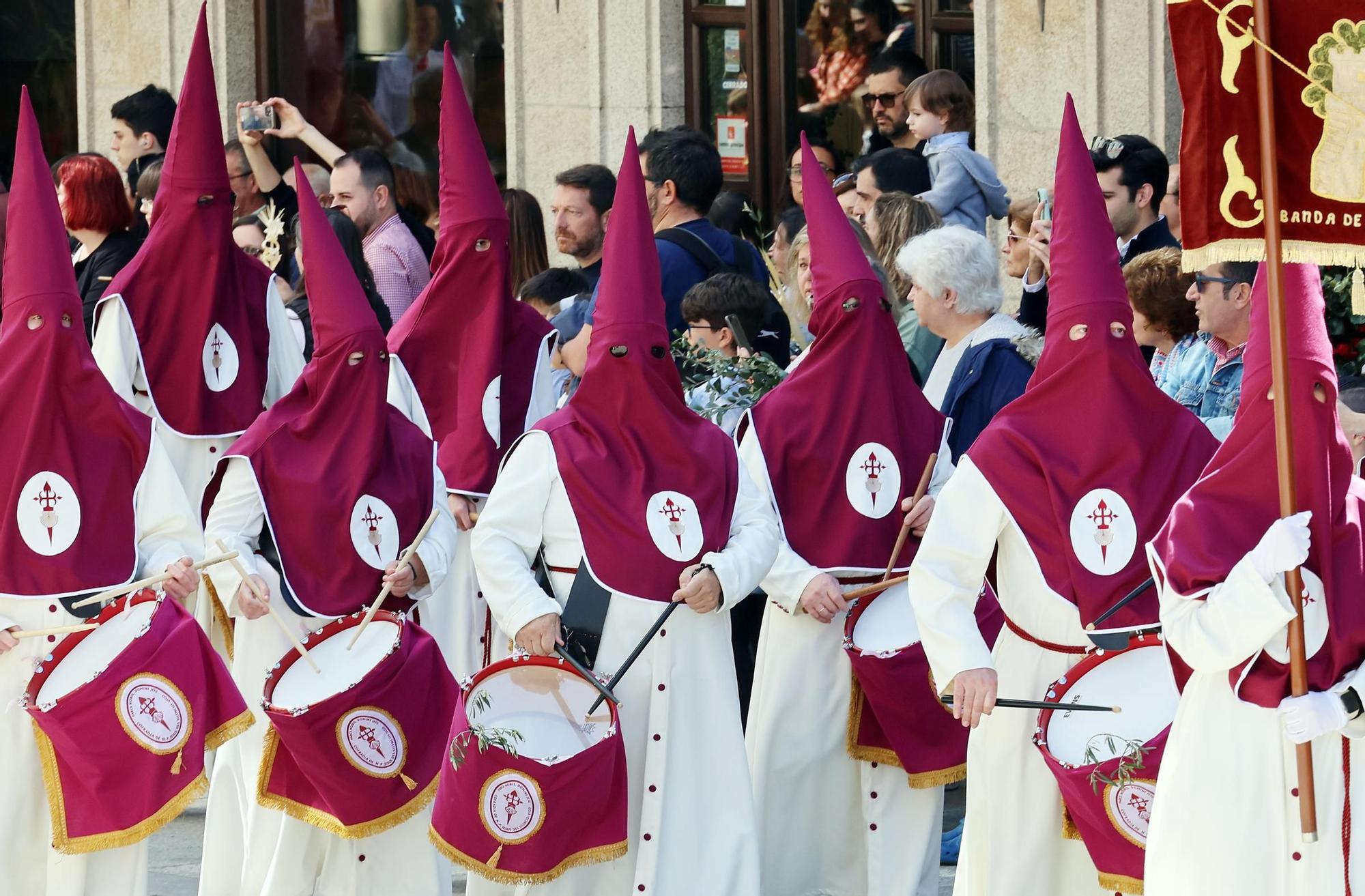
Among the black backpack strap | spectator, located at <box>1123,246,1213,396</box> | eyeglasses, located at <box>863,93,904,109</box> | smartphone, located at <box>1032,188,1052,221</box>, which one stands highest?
eyeglasses, located at <box>863,93,904,109</box>

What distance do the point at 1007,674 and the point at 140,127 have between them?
22.0ft

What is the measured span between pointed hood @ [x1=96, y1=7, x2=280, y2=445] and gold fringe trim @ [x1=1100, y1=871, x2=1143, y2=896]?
392 centimetres

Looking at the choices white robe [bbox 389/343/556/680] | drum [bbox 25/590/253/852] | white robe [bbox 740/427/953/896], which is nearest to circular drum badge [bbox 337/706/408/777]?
drum [bbox 25/590/253/852]

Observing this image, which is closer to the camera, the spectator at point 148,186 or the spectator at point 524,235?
the spectator at point 524,235

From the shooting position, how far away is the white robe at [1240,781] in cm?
469

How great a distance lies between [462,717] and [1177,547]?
77.1 inches

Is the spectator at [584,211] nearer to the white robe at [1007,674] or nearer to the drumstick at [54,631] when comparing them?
the drumstick at [54,631]

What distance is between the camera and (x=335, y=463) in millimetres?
6734

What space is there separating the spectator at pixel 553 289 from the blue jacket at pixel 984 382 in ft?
6.90

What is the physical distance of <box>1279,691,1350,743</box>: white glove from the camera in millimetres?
4613

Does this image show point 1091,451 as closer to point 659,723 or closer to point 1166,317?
point 659,723

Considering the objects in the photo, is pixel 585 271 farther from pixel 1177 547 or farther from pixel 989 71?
pixel 1177 547

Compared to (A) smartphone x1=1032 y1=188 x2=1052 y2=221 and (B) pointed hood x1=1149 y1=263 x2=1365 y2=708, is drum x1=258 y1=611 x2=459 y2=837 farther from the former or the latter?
(A) smartphone x1=1032 y1=188 x2=1052 y2=221

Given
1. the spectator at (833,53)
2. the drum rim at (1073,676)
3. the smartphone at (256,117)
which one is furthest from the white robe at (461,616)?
the spectator at (833,53)
